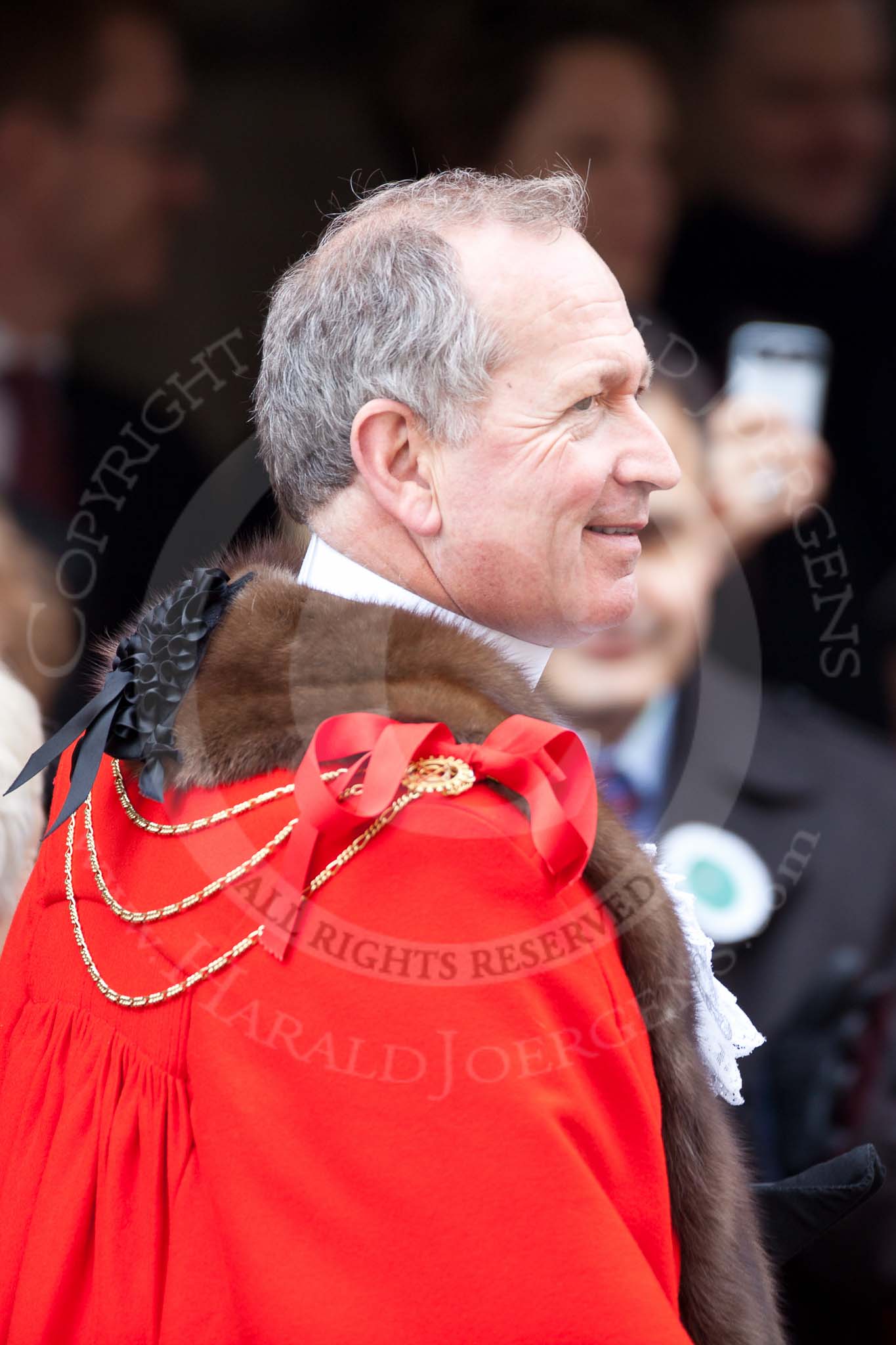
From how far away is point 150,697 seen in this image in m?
1.43

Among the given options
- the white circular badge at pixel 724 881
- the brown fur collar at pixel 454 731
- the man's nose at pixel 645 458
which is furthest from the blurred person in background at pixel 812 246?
the brown fur collar at pixel 454 731

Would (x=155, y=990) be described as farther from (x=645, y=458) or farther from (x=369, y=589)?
(x=645, y=458)

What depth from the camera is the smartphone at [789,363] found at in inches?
151

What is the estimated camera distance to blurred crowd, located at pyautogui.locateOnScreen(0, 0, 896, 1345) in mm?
3066

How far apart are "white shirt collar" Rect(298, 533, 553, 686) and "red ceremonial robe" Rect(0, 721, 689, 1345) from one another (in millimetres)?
247

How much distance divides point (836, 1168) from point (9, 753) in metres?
1.30

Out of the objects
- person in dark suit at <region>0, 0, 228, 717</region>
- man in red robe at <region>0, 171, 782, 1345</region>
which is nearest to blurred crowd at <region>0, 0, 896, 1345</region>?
person in dark suit at <region>0, 0, 228, 717</region>

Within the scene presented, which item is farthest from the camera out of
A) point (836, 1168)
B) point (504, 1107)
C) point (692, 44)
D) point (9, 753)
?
point (692, 44)

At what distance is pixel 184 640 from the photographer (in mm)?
1431

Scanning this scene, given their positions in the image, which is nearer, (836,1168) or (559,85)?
(836,1168)

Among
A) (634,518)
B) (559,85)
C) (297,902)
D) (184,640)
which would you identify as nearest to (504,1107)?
(297,902)

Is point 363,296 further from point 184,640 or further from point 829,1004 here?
point 829,1004

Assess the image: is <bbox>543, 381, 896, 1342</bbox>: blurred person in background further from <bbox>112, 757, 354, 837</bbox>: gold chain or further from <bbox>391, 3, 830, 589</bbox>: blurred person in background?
<bbox>112, 757, 354, 837</bbox>: gold chain

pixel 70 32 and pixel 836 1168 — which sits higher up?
pixel 70 32
